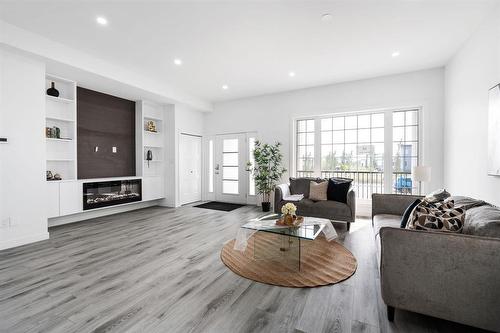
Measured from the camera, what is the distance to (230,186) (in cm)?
693

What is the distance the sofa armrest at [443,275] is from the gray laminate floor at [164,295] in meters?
0.23

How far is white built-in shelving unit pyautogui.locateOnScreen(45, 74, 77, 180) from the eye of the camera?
4.28 m

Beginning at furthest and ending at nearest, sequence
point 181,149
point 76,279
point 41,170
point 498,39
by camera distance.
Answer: point 181,149
point 41,170
point 498,39
point 76,279

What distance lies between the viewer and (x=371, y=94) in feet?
16.7

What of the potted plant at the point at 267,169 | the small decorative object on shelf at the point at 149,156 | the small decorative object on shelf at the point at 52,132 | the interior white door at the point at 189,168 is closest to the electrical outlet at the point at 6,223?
the small decorative object on shelf at the point at 52,132

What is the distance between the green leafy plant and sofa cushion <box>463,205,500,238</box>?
13.5 ft

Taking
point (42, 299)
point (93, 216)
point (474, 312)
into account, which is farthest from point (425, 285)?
point (93, 216)

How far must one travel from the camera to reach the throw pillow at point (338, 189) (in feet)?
14.3

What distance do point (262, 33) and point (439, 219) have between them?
9.81ft

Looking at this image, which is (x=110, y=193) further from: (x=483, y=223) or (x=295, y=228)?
(x=483, y=223)

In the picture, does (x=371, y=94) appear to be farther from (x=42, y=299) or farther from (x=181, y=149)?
(x=42, y=299)

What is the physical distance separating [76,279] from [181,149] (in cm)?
434

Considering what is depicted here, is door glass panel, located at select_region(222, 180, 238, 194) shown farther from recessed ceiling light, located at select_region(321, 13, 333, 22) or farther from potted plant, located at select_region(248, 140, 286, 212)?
recessed ceiling light, located at select_region(321, 13, 333, 22)

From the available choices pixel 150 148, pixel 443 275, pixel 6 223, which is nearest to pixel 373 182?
pixel 443 275
